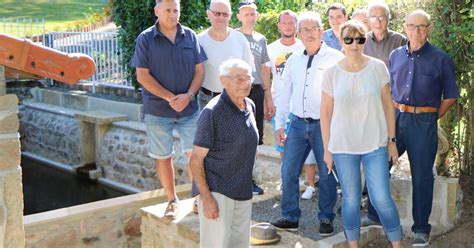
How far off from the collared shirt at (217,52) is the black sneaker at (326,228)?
4.76ft

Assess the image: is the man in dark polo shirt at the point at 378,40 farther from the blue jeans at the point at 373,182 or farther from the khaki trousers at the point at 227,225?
the khaki trousers at the point at 227,225

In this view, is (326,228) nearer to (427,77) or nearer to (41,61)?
(427,77)

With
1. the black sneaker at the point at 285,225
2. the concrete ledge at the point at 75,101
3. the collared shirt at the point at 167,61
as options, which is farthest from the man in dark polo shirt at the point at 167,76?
the concrete ledge at the point at 75,101

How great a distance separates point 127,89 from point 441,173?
748 centimetres

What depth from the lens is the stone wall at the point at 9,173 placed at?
346cm

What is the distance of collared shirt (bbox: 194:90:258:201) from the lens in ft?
12.1

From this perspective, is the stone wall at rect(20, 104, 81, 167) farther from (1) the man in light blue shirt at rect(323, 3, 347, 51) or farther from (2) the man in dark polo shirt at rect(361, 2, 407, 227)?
(2) the man in dark polo shirt at rect(361, 2, 407, 227)

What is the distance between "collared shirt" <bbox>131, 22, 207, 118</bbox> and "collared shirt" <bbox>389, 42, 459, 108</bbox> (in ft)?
5.52

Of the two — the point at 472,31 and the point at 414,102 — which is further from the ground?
the point at 472,31

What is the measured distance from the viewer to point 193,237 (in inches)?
194

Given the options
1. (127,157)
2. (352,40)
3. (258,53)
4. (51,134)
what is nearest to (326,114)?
(352,40)

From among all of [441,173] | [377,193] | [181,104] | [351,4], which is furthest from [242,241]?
[351,4]

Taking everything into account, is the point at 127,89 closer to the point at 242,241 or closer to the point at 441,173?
the point at 441,173

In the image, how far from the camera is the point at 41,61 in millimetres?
3369
